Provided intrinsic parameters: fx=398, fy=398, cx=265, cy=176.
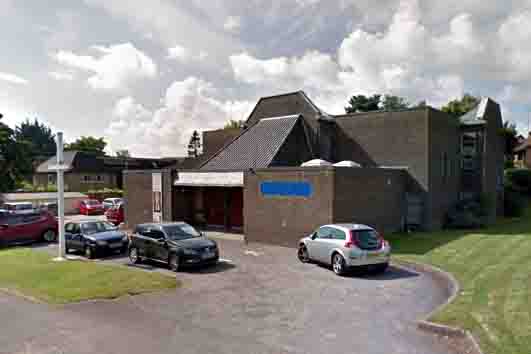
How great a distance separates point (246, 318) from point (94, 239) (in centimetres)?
1075

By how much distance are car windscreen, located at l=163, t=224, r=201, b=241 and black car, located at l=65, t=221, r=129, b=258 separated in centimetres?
390

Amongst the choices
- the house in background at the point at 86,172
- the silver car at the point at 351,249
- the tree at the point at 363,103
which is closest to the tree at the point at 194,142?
the house in background at the point at 86,172

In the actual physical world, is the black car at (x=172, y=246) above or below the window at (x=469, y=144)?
below

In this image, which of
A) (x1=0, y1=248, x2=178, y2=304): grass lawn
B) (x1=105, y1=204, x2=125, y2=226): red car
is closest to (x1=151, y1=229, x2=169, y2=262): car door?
(x1=0, y1=248, x2=178, y2=304): grass lawn

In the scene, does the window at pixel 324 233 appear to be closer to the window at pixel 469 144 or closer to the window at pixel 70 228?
the window at pixel 70 228

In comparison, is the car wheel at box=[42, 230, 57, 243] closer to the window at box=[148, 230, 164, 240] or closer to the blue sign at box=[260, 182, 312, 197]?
the window at box=[148, 230, 164, 240]

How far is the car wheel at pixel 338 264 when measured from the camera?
12586 mm

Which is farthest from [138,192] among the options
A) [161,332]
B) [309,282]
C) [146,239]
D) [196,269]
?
[161,332]

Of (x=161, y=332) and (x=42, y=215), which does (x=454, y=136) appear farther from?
(x=42, y=215)

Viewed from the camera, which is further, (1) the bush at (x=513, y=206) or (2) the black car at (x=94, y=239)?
(1) the bush at (x=513, y=206)

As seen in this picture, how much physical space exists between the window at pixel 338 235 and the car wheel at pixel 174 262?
5.36 metres

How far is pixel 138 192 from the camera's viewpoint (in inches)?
1023

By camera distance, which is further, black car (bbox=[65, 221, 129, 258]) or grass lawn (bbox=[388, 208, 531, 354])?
black car (bbox=[65, 221, 129, 258])

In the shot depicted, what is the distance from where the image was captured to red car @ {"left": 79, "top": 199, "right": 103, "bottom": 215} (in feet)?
126
